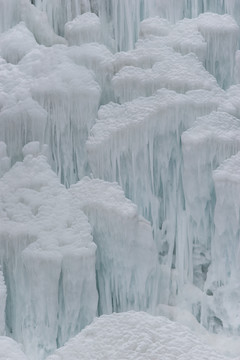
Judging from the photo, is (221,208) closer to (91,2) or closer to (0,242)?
(0,242)

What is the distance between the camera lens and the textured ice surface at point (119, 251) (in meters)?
6.27

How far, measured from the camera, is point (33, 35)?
7.54m

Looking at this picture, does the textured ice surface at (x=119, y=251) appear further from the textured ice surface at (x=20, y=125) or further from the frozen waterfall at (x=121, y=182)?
the textured ice surface at (x=20, y=125)

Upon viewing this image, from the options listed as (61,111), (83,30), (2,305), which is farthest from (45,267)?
(83,30)

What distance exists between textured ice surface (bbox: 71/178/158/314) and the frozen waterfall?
0.01m

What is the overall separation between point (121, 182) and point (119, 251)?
0.70m

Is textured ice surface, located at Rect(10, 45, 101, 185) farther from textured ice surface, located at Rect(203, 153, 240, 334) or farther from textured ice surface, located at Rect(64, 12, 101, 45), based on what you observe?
textured ice surface, located at Rect(203, 153, 240, 334)

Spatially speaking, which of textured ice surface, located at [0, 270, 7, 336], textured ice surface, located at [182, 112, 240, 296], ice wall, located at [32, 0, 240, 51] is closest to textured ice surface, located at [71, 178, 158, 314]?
textured ice surface, located at [182, 112, 240, 296]

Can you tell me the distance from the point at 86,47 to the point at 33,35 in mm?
692

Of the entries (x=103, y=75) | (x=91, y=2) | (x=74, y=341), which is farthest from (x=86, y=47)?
(x=74, y=341)

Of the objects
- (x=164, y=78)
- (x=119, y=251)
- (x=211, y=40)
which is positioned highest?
(x=211, y=40)

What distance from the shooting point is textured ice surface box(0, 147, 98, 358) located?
603cm

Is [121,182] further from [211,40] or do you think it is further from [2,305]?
[211,40]

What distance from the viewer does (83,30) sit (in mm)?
7406
